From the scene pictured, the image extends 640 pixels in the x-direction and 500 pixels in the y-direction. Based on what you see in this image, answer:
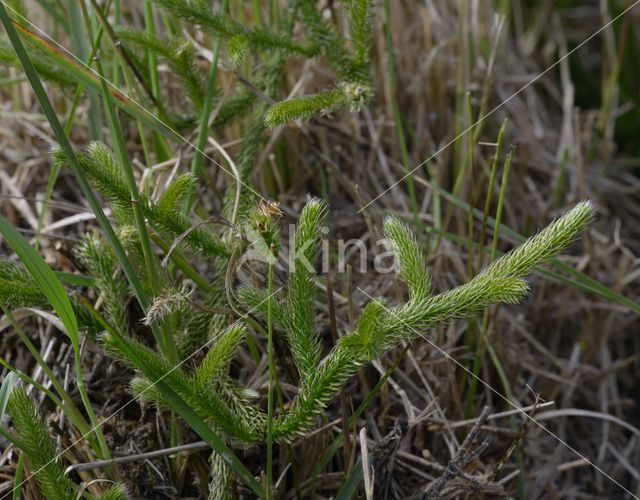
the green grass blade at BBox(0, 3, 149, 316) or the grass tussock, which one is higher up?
the green grass blade at BBox(0, 3, 149, 316)

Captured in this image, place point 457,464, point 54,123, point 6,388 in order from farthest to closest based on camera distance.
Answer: point 457,464 → point 6,388 → point 54,123

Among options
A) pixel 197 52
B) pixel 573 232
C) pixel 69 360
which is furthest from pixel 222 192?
pixel 573 232

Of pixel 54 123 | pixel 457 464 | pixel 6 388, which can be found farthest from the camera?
pixel 457 464

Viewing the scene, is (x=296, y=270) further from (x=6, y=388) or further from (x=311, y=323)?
(x=6, y=388)

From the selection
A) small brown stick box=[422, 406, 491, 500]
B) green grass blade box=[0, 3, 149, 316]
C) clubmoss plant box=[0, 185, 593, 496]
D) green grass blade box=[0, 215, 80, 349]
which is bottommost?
small brown stick box=[422, 406, 491, 500]

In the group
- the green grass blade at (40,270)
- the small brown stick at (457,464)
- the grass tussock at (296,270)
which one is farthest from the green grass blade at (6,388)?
the small brown stick at (457,464)

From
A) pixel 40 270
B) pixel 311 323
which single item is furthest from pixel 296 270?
pixel 40 270

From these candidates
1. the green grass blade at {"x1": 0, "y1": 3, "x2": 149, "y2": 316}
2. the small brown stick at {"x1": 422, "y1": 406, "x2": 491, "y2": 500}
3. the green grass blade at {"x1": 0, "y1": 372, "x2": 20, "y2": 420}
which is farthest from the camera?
the small brown stick at {"x1": 422, "y1": 406, "x2": 491, "y2": 500}

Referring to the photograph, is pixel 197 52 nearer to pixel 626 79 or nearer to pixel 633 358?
pixel 633 358

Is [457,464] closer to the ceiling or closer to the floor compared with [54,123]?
closer to the floor

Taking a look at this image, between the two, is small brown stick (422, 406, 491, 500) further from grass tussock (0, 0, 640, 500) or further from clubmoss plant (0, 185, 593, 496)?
clubmoss plant (0, 185, 593, 496)

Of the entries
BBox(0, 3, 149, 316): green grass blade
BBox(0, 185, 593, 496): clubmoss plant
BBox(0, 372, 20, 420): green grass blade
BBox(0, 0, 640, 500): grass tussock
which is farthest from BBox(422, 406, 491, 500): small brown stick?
BBox(0, 372, 20, 420): green grass blade
